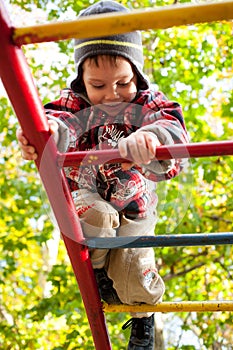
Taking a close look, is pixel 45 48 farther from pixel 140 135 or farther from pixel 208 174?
pixel 140 135

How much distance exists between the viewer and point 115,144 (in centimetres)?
194

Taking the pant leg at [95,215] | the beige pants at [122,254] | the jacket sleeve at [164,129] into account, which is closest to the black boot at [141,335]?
the beige pants at [122,254]

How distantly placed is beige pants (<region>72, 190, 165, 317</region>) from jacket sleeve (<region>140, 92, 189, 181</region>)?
0.16 metres

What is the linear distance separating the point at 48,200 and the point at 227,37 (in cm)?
298

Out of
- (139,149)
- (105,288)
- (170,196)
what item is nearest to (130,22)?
(139,149)

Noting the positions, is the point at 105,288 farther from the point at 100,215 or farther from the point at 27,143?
the point at 27,143

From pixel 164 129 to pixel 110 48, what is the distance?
1.12 feet

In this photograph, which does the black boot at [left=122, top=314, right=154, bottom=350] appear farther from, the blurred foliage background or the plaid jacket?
the blurred foliage background

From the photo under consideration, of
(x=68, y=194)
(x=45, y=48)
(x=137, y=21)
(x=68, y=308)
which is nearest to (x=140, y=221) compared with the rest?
(x=68, y=194)

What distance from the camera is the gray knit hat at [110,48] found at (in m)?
1.85

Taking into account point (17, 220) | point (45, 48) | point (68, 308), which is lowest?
point (68, 308)

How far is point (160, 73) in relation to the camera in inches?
172

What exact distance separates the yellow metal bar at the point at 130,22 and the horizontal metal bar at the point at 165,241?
687 mm

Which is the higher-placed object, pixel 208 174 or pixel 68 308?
pixel 208 174
